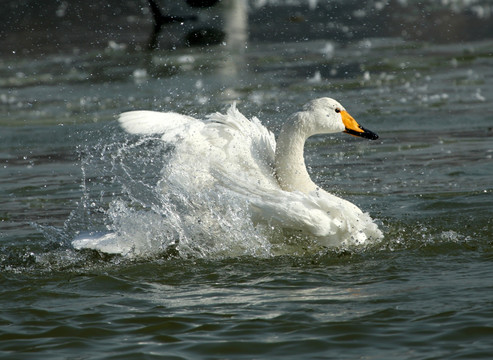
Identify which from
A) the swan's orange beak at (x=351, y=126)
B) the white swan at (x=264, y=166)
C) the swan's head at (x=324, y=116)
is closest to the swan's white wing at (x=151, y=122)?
the white swan at (x=264, y=166)

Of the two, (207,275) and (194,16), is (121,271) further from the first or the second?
(194,16)

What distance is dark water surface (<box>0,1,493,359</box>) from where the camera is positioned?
519 centimetres

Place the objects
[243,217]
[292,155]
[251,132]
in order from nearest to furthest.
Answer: [243,217]
[292,155]
[251,132]

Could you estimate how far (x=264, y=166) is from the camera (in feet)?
23.8

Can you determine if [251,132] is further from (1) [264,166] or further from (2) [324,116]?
(2) [324,116]

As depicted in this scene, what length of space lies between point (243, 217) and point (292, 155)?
0.89m

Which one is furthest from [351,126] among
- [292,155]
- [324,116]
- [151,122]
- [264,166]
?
[151,122]

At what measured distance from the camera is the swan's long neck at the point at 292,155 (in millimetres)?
7176

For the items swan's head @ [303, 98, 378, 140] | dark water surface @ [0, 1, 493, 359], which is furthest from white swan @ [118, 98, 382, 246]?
dark water surface @ [0, 1, 493, 359]

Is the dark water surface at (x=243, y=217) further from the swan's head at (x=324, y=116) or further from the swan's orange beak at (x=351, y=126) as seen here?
the swan's head at (x=324, y=116)

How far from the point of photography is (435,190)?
8.96 metres

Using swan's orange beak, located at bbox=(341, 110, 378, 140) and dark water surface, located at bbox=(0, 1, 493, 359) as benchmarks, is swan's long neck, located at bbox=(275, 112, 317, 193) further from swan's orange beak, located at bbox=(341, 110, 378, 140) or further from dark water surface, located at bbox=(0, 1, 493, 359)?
dark water surface, located at bbox=(0, 1, 493, 359)

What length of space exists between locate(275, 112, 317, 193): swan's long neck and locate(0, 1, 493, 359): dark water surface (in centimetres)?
67

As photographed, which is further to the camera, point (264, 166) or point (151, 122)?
point (151, 122)
